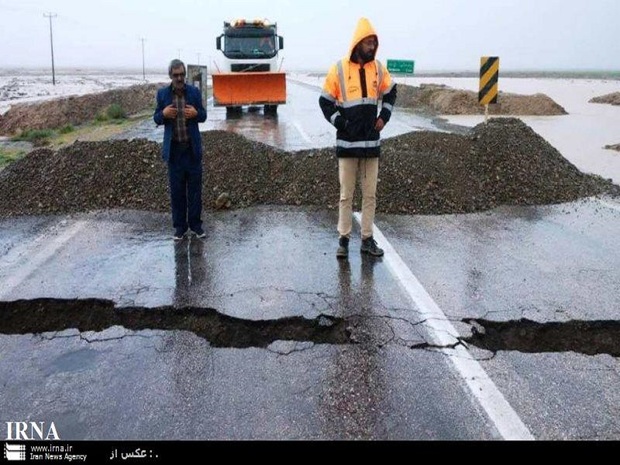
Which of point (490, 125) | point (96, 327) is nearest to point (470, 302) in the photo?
point (96, 327)

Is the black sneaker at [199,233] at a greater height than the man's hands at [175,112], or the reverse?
the man's hands at [175,112]

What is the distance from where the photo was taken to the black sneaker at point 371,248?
561 centimetres

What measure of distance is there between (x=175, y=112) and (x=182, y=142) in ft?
1.12

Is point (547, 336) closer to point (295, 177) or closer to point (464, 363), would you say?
point (464, 363)

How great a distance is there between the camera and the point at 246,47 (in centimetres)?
1895

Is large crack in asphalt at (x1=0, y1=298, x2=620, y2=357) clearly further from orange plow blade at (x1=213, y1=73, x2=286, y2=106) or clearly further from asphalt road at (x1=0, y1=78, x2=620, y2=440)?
orange plow blade at (x1=213, y1=73, x2=286, y2=106)

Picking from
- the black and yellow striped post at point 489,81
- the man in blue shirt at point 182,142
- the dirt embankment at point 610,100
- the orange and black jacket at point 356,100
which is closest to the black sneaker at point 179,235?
the man in blue shirt at point 182,142

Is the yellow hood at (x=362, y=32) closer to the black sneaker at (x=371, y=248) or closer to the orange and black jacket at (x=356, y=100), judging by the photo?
the orange and black jacket at (x=356, y=100)

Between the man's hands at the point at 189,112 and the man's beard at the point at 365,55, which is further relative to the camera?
the man's hands at the point at 189,112

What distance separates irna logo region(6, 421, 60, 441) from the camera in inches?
113

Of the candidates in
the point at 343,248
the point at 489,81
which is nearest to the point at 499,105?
the point at 489,81

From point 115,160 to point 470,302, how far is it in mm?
6198

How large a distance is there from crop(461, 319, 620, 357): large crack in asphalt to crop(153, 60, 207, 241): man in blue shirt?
3.46m

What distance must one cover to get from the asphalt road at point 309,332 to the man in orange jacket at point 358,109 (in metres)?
0.65
